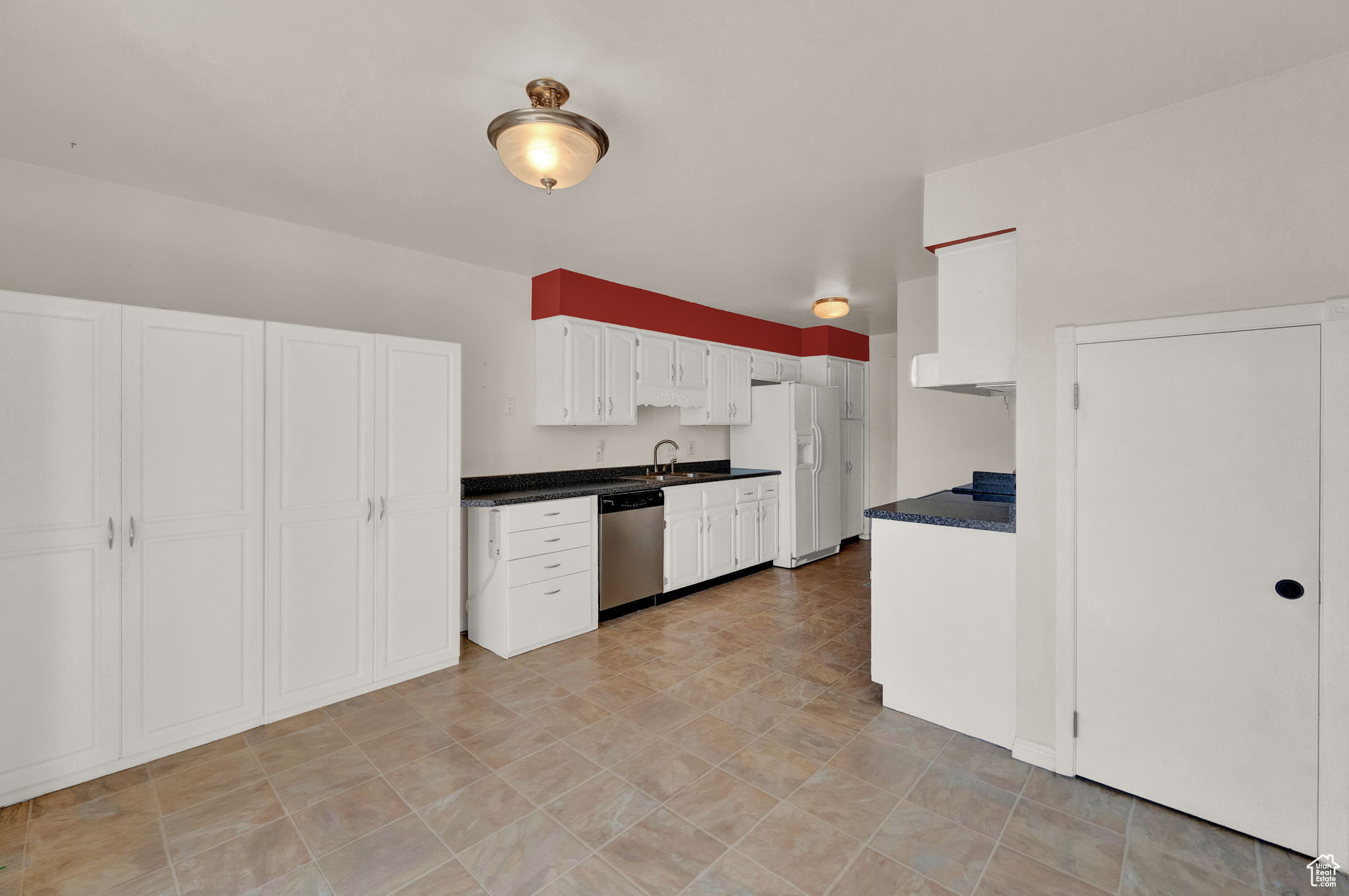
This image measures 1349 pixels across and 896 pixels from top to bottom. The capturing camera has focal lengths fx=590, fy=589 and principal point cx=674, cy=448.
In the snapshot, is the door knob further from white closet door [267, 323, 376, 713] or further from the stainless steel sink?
white closet door [267, 323, 376, 713]

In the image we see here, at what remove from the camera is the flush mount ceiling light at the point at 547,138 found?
1982 millimetres

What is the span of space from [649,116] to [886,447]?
559cm

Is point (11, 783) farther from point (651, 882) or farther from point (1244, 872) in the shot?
point (1244, 872)

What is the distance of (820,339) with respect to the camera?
6492 mm

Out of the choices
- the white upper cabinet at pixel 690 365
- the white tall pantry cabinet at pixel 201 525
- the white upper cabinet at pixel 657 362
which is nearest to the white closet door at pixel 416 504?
the white tall pantry cabinet at pixel 201 525

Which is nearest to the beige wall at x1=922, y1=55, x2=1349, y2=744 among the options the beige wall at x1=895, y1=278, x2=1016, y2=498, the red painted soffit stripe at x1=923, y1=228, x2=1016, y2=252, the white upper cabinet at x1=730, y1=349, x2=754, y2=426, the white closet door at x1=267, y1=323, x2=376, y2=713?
the red painted soffit stripe at x1=923, y1=228, x2=1016, y2=252

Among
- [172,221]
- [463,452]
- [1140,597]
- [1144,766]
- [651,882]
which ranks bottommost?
[651,882]

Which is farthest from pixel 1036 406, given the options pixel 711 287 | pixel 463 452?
pixel 463 452

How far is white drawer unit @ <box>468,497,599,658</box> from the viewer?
359 cm

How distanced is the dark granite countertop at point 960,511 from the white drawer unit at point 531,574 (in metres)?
1.95

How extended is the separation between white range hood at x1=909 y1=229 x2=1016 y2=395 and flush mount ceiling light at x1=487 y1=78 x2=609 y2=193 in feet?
5.32

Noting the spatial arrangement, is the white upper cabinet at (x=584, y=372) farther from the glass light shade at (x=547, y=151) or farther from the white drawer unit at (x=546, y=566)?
the glass light shade at (x=547, y=151)

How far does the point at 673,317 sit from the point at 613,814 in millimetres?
3864

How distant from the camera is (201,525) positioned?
2.60 metres
